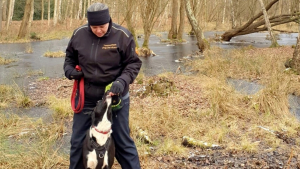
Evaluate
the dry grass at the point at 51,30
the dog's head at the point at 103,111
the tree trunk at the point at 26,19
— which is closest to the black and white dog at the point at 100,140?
the dog's head at the point at 103,111

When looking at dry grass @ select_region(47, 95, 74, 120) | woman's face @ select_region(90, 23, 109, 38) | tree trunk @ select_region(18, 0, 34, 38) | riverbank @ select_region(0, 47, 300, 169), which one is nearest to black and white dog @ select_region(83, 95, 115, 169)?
woman's face @ select_region(90, 23, 109, 38)

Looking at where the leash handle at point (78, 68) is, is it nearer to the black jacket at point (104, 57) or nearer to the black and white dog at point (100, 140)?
the black jacket at point (104, 57)

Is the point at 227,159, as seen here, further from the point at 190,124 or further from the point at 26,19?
the point at 26,19

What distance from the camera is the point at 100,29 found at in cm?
317

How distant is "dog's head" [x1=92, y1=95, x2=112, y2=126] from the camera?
3107 mm

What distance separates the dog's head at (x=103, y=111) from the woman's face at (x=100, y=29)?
61 cm

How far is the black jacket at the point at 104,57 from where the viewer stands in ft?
10.6

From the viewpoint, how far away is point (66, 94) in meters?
9.01

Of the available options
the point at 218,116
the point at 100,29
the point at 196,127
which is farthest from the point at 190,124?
the point at 100,29

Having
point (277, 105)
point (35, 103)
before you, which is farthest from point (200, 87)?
point (35, 103)

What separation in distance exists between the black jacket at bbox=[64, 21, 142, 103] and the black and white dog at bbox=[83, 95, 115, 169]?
251 millimetres

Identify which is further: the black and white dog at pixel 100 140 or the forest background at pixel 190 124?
the forest background at pixel 190 124

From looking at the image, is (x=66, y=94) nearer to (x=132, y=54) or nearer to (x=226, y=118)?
(x=226, y=118)

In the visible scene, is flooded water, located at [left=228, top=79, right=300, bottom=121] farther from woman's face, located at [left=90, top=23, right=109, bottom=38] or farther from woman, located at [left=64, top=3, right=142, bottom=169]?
woman's face, located at [left=90, top=23, right=109, bottom=38]
